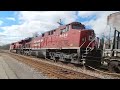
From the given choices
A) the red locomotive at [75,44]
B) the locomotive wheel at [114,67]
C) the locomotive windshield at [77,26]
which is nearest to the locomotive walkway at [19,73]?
the red locomotive at [75,44]

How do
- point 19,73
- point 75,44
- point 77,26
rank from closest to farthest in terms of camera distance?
point 19,73, point 75,44, point 77,26

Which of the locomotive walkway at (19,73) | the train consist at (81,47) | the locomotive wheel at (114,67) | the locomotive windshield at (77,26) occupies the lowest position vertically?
the locomotive walkway at (19,73)

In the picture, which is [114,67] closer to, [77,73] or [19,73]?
[77,73]

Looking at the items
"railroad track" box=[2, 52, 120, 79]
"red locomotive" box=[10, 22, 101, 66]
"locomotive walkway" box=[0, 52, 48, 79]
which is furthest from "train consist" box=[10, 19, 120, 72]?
"locomotive walkway" box=[0, 52, 48, 79]

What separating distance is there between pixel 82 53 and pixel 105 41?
9.93 feet

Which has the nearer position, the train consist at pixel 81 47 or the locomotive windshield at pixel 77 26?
the train consist at pixel 81 47

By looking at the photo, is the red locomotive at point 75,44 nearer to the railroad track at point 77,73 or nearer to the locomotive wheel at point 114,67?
the railroad track at point 77,73

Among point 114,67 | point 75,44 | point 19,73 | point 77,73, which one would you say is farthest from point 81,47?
point 19,73

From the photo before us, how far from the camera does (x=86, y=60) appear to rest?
1530cm

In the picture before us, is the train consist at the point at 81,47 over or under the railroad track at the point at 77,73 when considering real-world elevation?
over

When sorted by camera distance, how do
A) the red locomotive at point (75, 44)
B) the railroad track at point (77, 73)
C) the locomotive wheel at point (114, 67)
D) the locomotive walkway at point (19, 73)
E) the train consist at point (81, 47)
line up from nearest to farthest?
1. the locomotive walkway at point (19, 73)
2. the railroad track at point (77, 73)
3. the locomotive wheel at point (114, 67)
4. the train consist at point (81, 47)
5. the red locomotive at point (75, 44)
